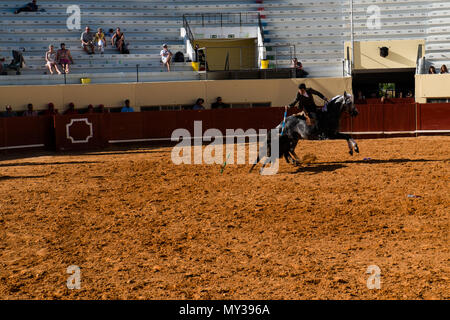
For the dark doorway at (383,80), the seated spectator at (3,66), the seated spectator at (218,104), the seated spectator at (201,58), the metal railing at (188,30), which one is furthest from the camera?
the dark doorway at (383,80)

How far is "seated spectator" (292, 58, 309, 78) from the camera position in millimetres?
22422

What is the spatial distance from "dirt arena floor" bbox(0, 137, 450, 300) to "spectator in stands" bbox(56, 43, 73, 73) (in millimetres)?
8496

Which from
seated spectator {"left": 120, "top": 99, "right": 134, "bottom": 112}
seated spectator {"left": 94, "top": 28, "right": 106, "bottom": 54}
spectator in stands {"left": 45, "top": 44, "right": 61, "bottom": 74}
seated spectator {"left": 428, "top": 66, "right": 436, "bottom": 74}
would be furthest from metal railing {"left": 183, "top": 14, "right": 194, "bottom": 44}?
seated spectator {"left": 428, "top": 66, "right": 436, "bottom": 74}

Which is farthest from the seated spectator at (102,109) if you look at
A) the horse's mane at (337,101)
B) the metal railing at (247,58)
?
the horse's mane at (337,101)

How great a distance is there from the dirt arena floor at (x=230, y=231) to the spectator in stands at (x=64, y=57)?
8.50 m

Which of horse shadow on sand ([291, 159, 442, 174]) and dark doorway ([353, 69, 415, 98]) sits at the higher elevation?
dark doorway ([353, 69, 415, 98])

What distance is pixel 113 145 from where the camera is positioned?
20.1 m

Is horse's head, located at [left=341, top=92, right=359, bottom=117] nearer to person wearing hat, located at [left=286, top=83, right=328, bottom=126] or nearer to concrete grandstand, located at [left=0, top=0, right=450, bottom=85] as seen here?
person wearing hat, located at [left=286, top=83, right=328, bottom=126]

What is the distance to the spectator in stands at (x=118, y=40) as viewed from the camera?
76.6ft

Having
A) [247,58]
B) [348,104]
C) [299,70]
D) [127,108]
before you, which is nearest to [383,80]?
[299,70]

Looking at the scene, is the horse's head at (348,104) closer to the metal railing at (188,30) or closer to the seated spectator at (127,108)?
the seated spectator at (127,108)

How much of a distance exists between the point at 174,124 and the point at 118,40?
17.4 ft

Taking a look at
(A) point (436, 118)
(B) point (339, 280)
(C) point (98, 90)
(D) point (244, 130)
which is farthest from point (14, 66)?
(B) point (339, 280)

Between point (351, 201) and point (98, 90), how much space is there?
45.3ft
